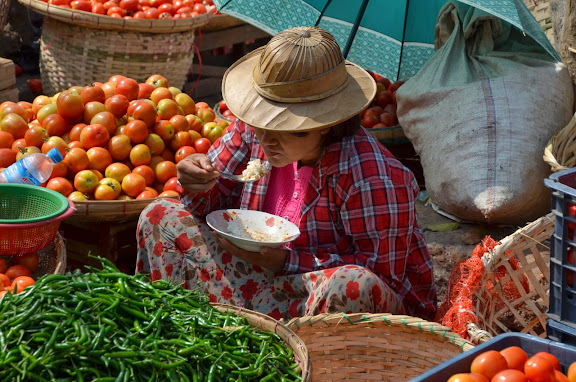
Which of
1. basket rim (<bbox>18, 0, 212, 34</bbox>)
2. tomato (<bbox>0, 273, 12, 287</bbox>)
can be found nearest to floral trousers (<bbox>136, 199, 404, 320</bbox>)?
tomato (<bbox>0, 273, 12, 287</bbox>)

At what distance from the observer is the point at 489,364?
5.67 ft

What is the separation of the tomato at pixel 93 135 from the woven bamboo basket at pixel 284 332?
1678 mm

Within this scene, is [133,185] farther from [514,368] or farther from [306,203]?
[514,368]

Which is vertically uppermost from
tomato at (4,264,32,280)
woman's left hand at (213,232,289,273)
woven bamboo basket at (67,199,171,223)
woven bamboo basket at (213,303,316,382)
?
woven bamboo basket at (213,303,316,382)

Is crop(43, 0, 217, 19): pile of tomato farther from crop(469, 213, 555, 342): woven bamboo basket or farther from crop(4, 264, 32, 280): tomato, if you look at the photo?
crop(469, 213, 555, 342): woven bamboo basket

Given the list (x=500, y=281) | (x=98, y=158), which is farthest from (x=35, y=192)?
(x=500, y=281)

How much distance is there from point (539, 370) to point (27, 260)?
2118 mm

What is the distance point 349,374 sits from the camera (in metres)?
2.49

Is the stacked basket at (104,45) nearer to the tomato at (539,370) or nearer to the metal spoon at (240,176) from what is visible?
the metal spoon at (240,176)

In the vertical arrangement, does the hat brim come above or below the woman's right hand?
above

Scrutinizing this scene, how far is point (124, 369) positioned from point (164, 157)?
2.21 metres

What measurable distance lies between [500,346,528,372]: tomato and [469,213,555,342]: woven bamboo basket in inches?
35.7

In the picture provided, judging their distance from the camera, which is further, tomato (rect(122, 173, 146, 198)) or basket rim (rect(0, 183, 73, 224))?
tomato (rect(122, 173, 146, 198))

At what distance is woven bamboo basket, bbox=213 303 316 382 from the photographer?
77.8 inches
